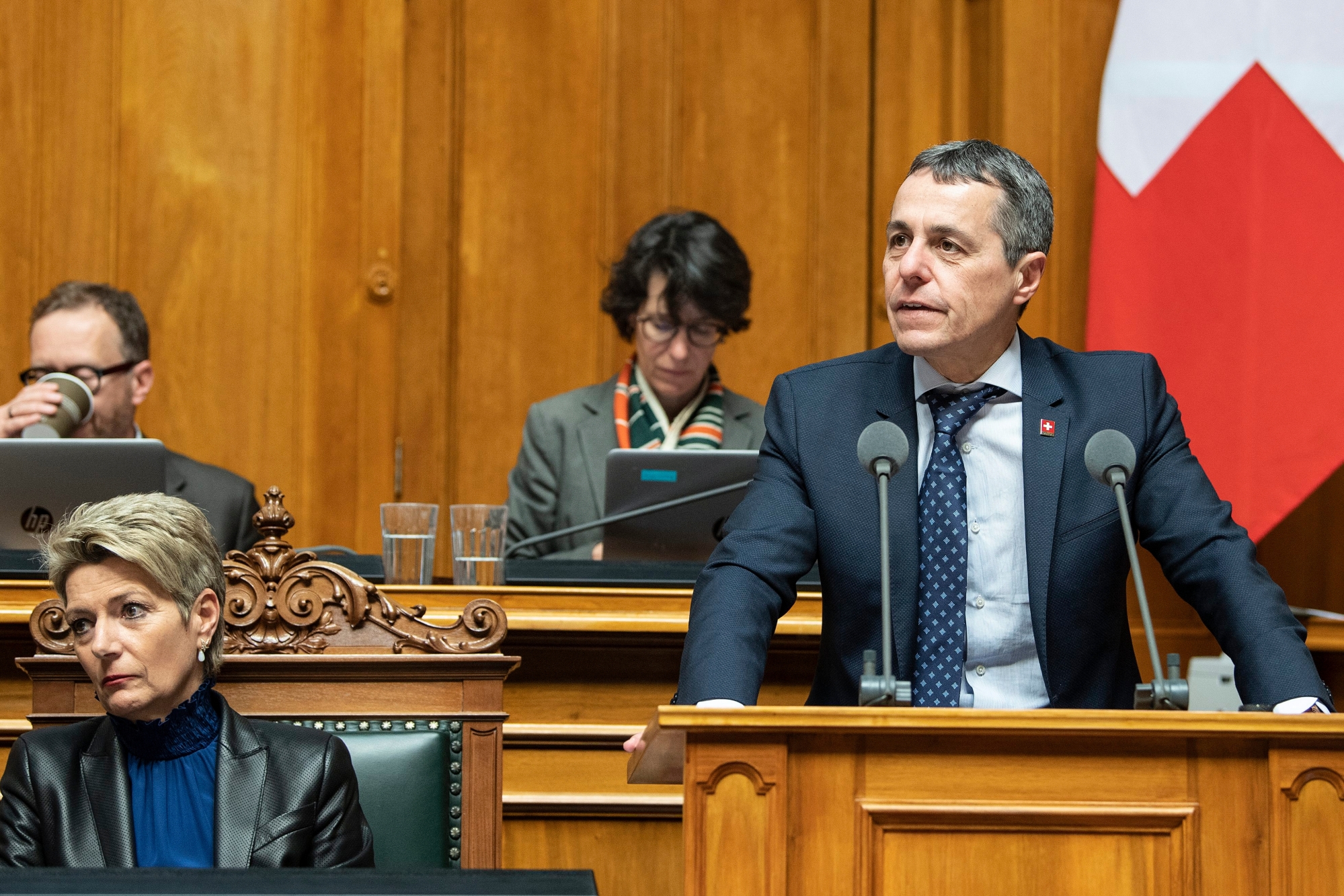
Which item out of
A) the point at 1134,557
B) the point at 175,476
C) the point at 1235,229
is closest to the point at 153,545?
the point at 1134,557

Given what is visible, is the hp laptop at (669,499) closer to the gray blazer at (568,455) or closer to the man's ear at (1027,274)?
the gray blazer at (568,455)

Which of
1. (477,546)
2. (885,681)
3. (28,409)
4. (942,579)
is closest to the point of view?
(885,681)

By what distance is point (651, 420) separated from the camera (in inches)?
147

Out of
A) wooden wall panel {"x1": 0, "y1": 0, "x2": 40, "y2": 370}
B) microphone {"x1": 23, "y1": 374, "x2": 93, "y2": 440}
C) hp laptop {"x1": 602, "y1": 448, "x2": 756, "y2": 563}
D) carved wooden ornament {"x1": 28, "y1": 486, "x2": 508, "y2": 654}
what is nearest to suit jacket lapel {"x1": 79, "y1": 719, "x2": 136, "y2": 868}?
carved wooden ornament {"x1": 28, "y1": 486, "x2": 508, "y2": 654}

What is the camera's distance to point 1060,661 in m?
1.98

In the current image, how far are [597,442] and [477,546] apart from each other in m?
0.98

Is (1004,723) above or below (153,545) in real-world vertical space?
below

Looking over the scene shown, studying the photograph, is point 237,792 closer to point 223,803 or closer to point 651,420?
point 223,803

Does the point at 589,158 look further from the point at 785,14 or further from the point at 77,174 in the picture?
the point at 77,174

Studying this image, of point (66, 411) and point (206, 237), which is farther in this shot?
point (206, 237)

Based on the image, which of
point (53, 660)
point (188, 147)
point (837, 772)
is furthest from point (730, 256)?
point (837, 772)

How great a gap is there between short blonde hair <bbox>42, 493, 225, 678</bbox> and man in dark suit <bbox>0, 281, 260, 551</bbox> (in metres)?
1.55

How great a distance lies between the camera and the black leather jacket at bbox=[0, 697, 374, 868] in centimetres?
183

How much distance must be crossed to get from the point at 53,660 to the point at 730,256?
6.65ft
